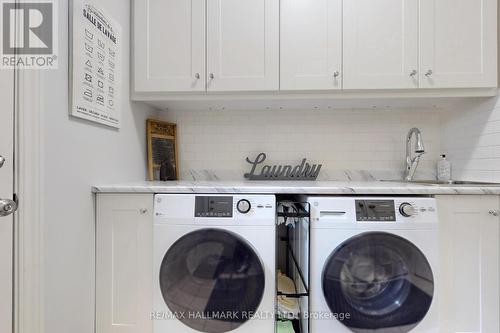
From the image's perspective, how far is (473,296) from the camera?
1.35 meters

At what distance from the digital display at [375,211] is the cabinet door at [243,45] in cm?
87

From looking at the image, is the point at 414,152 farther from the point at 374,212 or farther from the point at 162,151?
the point at 162,151

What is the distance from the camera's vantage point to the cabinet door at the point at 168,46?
1695 mm

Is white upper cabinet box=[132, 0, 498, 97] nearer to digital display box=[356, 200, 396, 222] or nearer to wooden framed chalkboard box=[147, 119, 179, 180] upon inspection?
wooden framed chalkboard box=[147, 119, 179, 180]

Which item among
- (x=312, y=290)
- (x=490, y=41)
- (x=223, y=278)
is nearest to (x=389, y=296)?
(x=312, y=290)

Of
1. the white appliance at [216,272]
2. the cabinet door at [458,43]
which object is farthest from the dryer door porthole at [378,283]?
the cabinet door at [458,43]

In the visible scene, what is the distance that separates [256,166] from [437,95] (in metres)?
1.26

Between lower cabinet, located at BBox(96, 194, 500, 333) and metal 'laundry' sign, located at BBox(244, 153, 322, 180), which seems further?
metal 'laundry' sign, located at BBox(244, 153, 322, 180)

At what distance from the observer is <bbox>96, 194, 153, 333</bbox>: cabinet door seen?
4.46ft

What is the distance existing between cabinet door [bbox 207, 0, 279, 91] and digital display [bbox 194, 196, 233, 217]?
733 millimetres

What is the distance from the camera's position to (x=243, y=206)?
1342mm

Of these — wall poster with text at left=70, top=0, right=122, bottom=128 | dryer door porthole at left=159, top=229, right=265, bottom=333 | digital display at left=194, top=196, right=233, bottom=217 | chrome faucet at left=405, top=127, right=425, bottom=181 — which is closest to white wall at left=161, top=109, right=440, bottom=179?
chrome faucet at left=405, top=127, right=425, bottom=181

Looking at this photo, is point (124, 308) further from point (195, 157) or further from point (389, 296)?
point (389, 296)

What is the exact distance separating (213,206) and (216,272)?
12.5 inches
